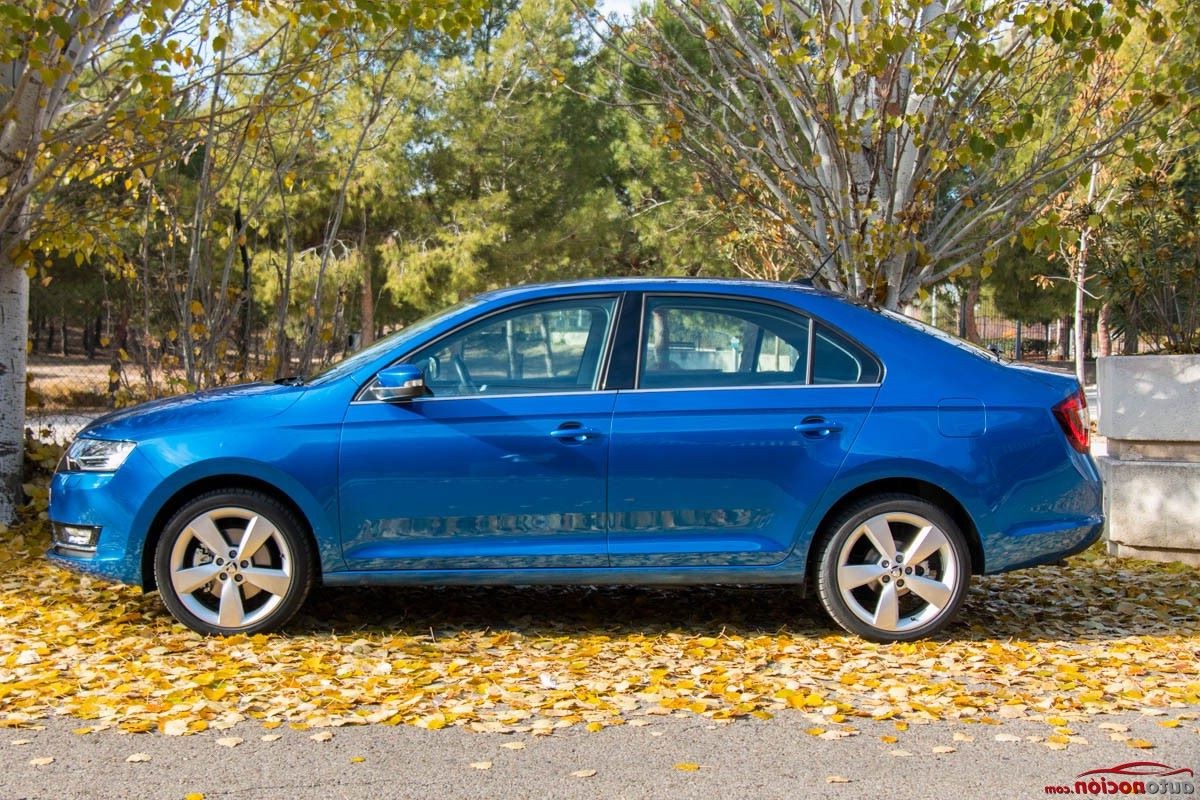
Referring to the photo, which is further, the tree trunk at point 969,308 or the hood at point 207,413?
the tree trunk at point 969,308

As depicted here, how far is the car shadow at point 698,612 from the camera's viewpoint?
6.43 m

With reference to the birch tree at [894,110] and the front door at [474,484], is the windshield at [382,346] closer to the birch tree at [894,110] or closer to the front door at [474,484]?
the front door at [474,484]

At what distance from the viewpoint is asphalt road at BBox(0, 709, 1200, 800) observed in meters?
4.11

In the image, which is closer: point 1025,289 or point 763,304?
point 763,304

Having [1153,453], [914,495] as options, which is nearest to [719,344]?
[914,495]

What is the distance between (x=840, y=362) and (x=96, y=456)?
3.50 meters

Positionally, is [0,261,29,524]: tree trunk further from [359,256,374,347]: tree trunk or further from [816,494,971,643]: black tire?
[359,256,374,347]: tree trunk

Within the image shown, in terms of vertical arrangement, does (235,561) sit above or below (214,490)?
below

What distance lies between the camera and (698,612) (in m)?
6.85

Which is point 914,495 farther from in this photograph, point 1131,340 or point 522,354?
point 1131,340

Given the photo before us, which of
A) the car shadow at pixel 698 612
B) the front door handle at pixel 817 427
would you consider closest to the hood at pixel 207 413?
the car shadow at pixel 698 612

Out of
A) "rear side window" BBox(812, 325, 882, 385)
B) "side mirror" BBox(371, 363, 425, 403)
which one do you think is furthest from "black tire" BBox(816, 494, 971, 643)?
"side mirror" BBox(371, 363, 425, 403)

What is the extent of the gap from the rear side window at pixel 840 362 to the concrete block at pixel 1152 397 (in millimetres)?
2694

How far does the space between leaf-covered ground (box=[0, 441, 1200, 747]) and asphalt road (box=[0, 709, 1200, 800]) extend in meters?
0.12
